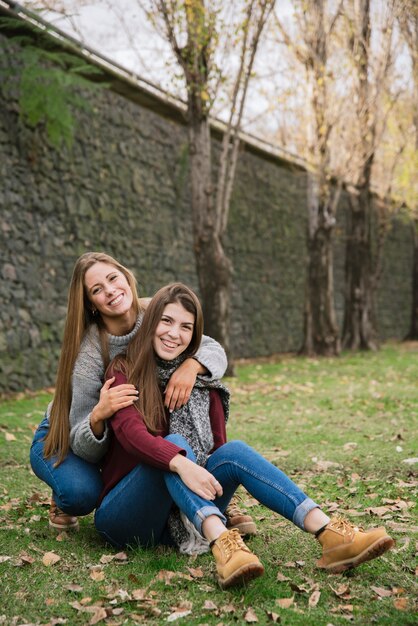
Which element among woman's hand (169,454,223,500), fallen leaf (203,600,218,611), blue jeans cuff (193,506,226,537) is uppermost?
woman's hand (169,454,223,500)

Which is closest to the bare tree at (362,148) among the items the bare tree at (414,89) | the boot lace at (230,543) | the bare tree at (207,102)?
the bare tree at (414,89)

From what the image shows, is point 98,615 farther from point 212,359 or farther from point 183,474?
point 212,359

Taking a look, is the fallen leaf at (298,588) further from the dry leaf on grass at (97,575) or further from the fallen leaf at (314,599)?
the dry leaf on grass at (97,575)

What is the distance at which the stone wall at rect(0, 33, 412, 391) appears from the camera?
8188 mm

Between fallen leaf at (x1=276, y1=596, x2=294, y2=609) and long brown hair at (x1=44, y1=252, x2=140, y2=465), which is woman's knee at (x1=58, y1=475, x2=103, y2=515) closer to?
long brown hair at (x1=44, y1=252, x2=140, y2=465)

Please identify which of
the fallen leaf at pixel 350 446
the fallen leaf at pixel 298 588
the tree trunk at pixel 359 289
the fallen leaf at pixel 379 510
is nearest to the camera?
the fallen leaf at pixel 298 588

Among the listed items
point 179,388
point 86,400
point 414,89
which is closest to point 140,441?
point 179,388

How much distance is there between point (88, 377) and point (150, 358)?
1.00ft

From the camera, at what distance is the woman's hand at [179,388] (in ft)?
10.0

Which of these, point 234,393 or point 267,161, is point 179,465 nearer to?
point 234,393

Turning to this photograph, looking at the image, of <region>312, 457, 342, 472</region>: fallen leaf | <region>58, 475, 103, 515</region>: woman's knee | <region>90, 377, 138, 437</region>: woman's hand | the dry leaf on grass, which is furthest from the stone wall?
the dry leaf on grass

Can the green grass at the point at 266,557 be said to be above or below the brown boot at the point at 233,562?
below

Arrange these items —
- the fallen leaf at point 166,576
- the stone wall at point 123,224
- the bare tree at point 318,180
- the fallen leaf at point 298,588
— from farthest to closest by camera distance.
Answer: the bare tree at point 318,180
the stone wall at point 123,224
the fallen leaf at point 166,576
the fallen leaf at point 298,588

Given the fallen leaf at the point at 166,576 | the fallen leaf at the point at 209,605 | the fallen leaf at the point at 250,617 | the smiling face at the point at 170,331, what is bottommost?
the fallen leaf at the point at 166,576
